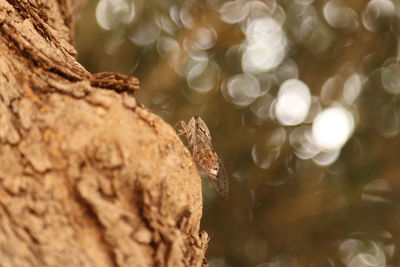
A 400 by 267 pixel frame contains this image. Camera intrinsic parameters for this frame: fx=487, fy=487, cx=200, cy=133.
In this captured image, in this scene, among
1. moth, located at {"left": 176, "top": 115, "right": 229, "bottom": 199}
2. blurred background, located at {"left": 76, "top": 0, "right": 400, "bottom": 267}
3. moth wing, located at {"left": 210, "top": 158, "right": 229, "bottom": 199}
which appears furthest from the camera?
blurred background, located at {"left": 76, "top": 0, "right": 400, "bottom": 267}

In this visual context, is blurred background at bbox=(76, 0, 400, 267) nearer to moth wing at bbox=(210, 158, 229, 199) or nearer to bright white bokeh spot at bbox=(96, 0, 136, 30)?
bright white bokeh spot at bbox=(96, 0, 136, 30)

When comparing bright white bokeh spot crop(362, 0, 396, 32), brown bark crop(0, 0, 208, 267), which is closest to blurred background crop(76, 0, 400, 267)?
bright white bokeh spot crop(362, 0, 396, 32)

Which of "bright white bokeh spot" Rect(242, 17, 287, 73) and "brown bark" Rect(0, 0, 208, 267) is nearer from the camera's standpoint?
"brown bark" Rect(0, 0, 208, 267)

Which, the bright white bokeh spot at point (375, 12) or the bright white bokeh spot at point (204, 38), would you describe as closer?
the bright white bokeh spot at point (204, 38)

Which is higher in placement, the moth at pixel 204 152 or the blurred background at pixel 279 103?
the blurred background at pixel 279 103

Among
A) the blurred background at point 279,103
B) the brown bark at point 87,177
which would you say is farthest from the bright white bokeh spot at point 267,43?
the brown bark at point 87,177

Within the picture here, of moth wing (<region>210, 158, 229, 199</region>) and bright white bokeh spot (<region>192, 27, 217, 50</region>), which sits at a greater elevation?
bright white bokeh spot (<region>192, 27, 217, 50</region>)

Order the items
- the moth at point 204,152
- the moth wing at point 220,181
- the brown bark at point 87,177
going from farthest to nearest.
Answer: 1. the moth wing at point 220,181
2. the moth at point 204,152
3. the brown bark at point 87,177

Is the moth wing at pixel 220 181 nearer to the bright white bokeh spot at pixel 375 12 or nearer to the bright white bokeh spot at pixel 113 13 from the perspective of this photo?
the bright white bokeh spot at pixel 113 13
